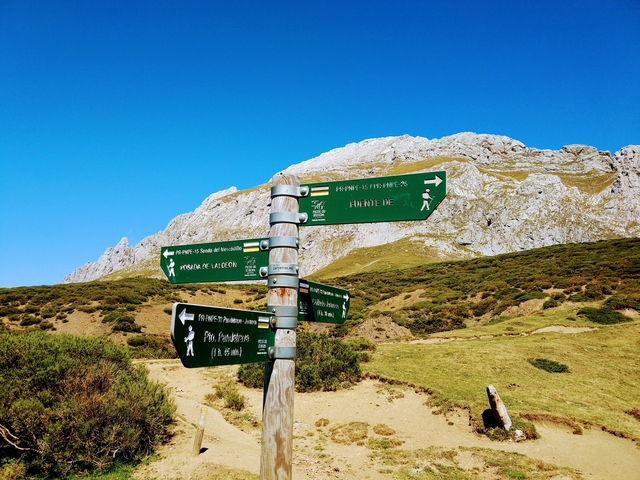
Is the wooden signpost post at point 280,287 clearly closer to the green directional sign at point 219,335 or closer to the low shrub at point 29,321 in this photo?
the green directional sign at point 219,335

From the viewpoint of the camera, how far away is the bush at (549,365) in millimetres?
17234

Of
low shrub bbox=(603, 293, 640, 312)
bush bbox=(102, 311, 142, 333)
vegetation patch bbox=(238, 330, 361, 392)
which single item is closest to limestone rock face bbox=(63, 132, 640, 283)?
low shrub bbox=(603, 293, 640, 312)

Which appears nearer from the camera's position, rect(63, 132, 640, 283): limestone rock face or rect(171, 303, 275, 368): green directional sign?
rect(171, 303, 275, 368): green directional sign

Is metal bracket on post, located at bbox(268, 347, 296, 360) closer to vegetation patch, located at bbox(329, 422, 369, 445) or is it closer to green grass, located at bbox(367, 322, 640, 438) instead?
vegetation patch, located at bbox(329, 422, 369, 445)

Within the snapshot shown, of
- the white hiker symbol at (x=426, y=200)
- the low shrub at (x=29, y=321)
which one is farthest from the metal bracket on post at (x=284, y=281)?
the low shrub at (x=29, y=321)

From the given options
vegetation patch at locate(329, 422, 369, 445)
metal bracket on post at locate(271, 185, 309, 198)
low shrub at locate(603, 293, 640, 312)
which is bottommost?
vegetation patch at locate(329, 422, 369, 445)

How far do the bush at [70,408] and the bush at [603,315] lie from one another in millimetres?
23390

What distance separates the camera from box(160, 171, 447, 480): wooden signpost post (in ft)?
11.3

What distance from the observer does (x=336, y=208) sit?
429 cm

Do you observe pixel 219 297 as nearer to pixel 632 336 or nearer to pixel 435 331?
pixel 435 331

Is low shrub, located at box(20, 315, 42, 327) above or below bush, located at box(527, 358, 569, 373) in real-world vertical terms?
above

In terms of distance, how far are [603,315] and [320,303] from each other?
84.9 ft

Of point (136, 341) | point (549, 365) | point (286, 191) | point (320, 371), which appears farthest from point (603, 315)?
point (136, 341)

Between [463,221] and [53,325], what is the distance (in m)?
109
